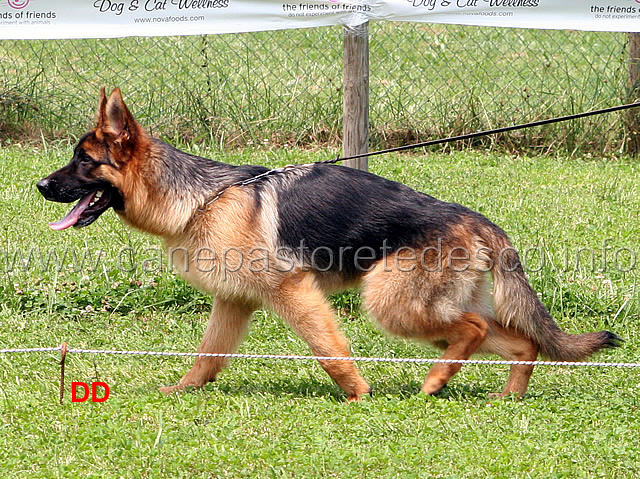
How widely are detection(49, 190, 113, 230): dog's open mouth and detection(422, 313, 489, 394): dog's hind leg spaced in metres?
1.80

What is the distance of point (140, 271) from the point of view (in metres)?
6.27

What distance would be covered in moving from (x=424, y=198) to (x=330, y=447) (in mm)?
1527

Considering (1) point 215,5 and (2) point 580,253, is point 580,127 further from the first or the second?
(1) point 215,5

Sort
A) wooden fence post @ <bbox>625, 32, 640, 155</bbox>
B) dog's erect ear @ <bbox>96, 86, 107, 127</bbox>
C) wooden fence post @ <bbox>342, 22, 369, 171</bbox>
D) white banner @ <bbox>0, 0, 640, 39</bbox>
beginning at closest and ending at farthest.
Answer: dog's erect ear @ <bbox>96, 86, 107, 127</bbox>, white banner @ <bbox>0, 0, 640, 39</bbox>, wooden fence post @ <bbox>342, 22, 369, 171</bbox>, wooden fence post @ <bbox>625, 32, 640, 155</bbox>

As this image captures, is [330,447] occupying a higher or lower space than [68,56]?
lower

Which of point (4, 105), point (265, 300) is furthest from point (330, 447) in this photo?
point (4, 105)

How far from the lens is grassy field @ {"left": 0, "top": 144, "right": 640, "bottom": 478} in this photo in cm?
366

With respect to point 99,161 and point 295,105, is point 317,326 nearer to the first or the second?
point 99,161

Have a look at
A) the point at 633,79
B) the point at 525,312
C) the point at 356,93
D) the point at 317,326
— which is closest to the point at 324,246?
the point at 317,326

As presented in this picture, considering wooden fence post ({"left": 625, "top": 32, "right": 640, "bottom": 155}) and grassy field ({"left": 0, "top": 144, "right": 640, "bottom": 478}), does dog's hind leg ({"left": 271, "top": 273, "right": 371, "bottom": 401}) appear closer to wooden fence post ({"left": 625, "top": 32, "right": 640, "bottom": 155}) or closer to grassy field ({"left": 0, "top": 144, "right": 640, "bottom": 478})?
grassy field ({"left": 0, "top": 144, "right": 640, "bottom": 478})

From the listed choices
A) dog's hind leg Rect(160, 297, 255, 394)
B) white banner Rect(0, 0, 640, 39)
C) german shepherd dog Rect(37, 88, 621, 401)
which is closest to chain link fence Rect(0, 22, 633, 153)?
white banner Rect(0, 0, 640, 39)

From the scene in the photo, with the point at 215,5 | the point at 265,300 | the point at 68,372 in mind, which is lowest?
the point at 68,372

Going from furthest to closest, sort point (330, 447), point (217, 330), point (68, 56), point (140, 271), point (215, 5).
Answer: point (68, 56)
point (140, 271)
point (215, 5)
point (217, 330)
point (330, 447)

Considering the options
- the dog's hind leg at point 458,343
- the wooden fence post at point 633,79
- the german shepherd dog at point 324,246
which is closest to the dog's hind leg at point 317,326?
the german shepherd dog at point 324,246
